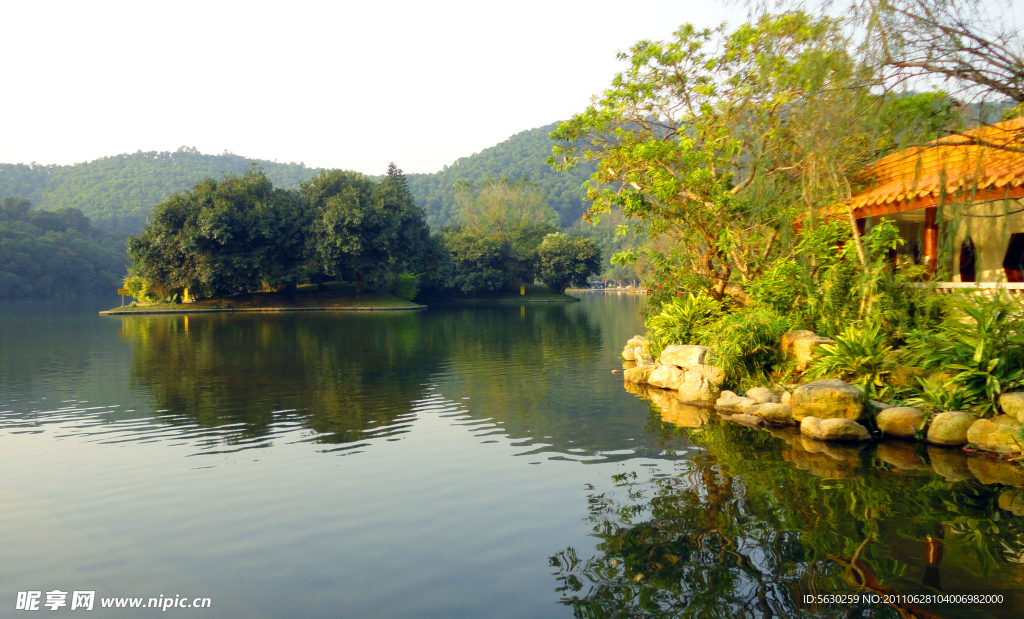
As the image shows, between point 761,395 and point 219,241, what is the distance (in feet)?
159

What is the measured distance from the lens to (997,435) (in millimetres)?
9305

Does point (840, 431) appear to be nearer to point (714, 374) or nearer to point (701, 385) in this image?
point (714, 374)

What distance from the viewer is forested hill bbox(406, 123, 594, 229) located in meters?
152

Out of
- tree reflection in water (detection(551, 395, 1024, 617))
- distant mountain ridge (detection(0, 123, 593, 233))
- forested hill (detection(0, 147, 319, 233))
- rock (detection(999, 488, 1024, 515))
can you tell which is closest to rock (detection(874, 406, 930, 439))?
tree reflection in water (detection(551, 395, 1024, 617))

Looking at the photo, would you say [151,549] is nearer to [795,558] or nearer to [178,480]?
[178,480]

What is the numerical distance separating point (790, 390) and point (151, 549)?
1068cm

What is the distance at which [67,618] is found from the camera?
529 cm

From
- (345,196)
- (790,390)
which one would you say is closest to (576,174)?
(345,196)

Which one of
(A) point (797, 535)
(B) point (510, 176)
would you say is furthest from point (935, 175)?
(B) point (510, 176)

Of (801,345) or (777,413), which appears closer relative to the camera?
(777,413)

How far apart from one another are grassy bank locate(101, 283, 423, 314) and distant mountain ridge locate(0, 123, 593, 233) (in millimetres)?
77140

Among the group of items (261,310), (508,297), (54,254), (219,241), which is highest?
(219,241)

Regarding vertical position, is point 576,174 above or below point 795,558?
above

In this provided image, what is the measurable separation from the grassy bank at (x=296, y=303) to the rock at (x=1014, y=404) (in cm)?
4922
